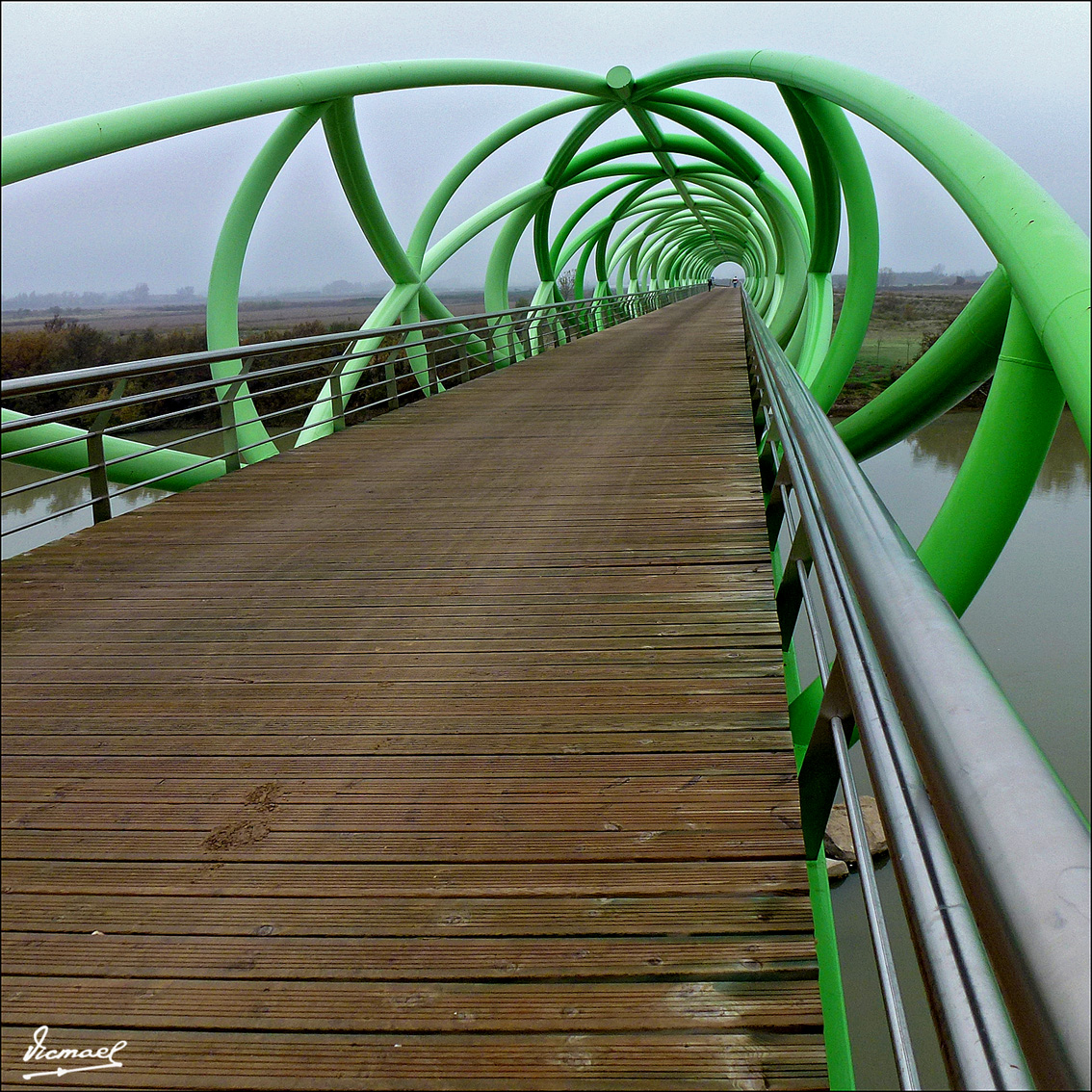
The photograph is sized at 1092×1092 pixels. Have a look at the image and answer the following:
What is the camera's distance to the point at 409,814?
2.58 meters

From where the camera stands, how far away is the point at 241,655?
12.2 feet

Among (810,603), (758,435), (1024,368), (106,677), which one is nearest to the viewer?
(810,603)

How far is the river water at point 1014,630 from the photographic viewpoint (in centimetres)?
1575

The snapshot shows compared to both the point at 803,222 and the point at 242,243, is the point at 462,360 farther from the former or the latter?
the point at 803,222

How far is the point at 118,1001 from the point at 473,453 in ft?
19.9

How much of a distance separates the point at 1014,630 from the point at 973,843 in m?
44.8

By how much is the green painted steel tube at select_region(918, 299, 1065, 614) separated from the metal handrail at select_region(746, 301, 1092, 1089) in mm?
3735

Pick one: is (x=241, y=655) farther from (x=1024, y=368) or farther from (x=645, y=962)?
(x=1024, y=368)

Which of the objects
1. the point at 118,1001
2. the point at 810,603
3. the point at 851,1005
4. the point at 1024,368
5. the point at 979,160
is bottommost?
the point at 851,1005

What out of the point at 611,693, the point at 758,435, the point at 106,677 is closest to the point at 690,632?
the point at 611,693

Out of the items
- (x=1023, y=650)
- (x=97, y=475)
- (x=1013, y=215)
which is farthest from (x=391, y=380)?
(x=1023, y=650)

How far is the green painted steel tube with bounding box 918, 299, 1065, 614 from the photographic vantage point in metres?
4.74

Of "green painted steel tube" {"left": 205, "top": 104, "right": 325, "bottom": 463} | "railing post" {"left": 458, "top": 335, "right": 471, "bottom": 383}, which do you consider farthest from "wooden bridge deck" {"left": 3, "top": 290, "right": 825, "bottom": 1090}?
"green painted steel tube" {"left": 205, "top": 104, "right": 325, "bottom": 463}

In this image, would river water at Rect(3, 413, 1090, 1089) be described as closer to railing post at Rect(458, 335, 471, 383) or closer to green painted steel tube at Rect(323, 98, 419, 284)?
railing post at Rect(458, 335, 471, 383)
